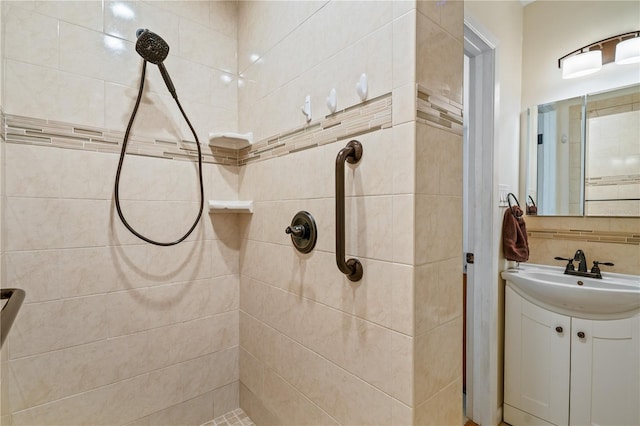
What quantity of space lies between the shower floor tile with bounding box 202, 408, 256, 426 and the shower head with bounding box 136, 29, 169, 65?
1.74 meters

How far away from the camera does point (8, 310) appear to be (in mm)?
598

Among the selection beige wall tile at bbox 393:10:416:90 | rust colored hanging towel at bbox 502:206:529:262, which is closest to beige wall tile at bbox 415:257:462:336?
beige wall tile at bbox 393:10:416:90

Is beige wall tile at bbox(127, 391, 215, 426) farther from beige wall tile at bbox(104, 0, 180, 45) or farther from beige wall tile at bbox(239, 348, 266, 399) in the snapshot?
Answer: beige wall tile at bbox(104, 0, 180, 45)

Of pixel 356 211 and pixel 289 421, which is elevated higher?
pixel 356 211

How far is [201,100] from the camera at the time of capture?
148cm

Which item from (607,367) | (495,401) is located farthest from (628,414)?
(495,401)

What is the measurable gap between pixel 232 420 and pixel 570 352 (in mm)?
1766

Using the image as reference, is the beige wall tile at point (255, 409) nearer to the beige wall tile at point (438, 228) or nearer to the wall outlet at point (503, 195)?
the beige wall tile at point (438, 228)

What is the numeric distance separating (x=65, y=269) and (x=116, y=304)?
0.24m

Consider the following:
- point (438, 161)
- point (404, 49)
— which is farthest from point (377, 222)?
point (404, 49)

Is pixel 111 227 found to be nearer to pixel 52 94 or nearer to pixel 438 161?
pixel 52 94

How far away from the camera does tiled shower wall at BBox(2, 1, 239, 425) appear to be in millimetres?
1078

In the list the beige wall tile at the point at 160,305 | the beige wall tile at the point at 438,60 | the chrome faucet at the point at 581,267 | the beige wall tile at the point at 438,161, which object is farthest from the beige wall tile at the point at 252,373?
the chrome faucet at the point at 581,267

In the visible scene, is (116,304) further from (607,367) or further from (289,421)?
(607,367)
